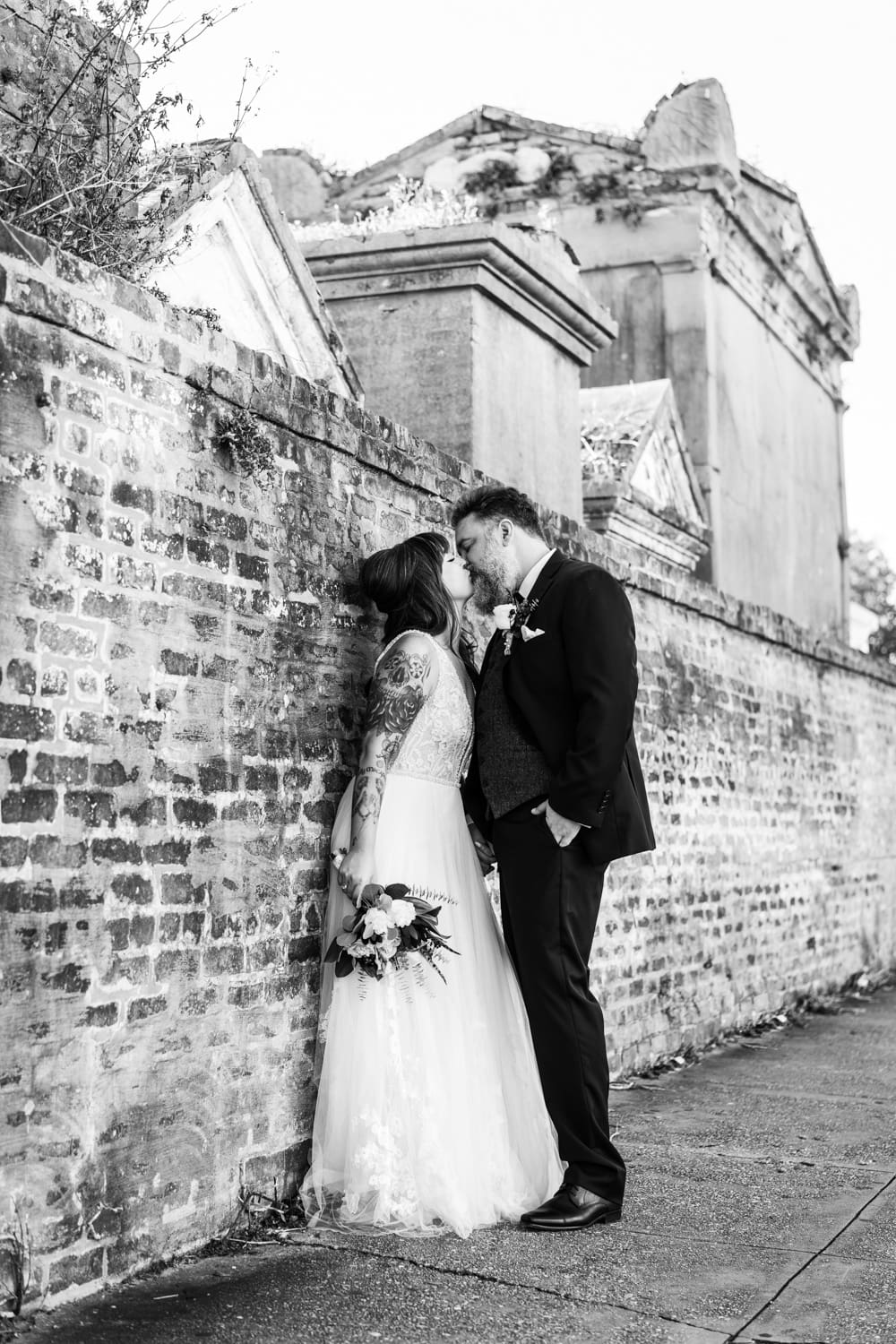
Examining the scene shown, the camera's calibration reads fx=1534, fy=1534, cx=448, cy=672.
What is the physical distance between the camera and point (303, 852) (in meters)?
4.64

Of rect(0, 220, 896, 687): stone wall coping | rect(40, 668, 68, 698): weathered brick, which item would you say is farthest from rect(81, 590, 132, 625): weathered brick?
rect(0, 220, 896, 687): stone wall coping

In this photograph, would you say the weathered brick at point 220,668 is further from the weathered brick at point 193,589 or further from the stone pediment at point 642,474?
the stone pediment at point 642,474

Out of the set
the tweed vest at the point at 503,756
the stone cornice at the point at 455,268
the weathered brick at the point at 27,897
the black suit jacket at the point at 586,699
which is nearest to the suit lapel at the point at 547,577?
the black suit jacket at the point at 586,699

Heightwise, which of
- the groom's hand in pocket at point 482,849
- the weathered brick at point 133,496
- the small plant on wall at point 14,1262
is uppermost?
the weathered brick at point 133,496

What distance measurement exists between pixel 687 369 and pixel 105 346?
12984 millimetres

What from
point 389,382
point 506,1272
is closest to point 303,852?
point 506,1272

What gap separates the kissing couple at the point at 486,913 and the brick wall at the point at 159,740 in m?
0.24

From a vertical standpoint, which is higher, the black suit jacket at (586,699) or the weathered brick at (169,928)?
the black suit jacket at (586,699)

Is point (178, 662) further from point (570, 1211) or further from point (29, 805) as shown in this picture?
→ point (570, 1211)

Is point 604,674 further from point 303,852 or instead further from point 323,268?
point 323,268

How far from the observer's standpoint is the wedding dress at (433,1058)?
14.1 ft

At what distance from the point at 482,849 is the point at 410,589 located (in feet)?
2.81

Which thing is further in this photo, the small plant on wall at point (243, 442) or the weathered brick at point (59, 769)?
the small plant on wall at point (243, 442)

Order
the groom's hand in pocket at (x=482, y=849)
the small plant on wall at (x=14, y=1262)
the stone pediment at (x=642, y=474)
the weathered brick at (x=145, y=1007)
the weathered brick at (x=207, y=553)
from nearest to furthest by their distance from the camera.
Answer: the small plant on wall at (x=14, y=1262) → the weathered brick at (x=145, y=1007) → the weathered brick at (x=207, y=553) → the groom's hand in pocket at (x=482, y=849) → the stone pediment at (x=642, y=474)
